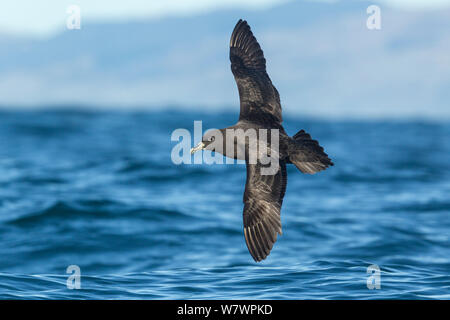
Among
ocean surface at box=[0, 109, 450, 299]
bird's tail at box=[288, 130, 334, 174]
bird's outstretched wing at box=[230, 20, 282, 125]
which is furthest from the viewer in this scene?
ocean surface at box=[0, 109, 450, 299]

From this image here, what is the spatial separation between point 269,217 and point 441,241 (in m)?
7.08

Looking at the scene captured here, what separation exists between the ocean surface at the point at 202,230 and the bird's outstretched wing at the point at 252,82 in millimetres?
2367

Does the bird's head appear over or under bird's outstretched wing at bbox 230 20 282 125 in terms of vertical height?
under

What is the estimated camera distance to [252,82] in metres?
9.27

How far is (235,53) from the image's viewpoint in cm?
953

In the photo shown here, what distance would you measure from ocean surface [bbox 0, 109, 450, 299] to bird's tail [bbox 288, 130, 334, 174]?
5.69 ft

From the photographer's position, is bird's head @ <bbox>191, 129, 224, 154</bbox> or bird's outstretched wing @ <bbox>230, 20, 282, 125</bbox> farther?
bird's outstretched wing @ <bbox>230, 20, 282, 125</bbox>

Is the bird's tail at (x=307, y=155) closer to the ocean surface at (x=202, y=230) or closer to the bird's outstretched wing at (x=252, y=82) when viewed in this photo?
the bird's outstretched wing at (x=252, y=82)

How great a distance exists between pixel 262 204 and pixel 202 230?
21.5 feet

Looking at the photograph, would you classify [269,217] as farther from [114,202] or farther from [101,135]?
[101,135]

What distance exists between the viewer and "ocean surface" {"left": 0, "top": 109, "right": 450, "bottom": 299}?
9.80 m

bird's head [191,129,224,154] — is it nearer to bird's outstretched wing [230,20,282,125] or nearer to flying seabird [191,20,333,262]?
flying seabird [191,20,333,262]

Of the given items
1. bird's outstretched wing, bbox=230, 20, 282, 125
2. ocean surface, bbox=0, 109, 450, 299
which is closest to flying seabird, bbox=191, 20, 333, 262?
bird's outstretched wing, bbox=230, 20, 282, 125

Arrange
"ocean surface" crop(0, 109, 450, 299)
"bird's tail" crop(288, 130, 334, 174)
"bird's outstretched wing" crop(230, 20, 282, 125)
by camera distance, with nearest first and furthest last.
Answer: "bird's tail" crop(288, 130, 334, 174) → "bird's outstretched wing" crop(230, 20, 282, 125) → "ocean surface" crop(0, 109, 450, 299)
